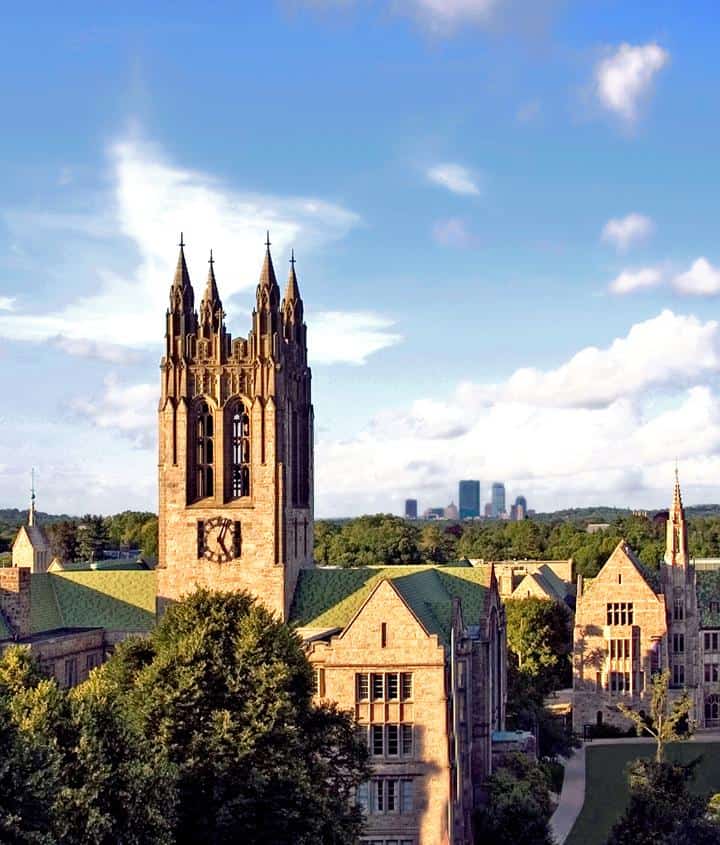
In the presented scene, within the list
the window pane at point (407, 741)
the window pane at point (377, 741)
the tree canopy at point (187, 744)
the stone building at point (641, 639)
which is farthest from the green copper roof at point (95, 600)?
the stone building at point (641, 639)

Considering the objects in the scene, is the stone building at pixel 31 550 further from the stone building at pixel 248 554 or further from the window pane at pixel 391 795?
the window pane at pixel 391 795

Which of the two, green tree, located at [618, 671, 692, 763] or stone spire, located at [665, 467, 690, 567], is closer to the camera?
green tree, located at [618, 671, 692, 763]

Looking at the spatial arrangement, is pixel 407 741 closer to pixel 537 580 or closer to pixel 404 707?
pixel 404 707

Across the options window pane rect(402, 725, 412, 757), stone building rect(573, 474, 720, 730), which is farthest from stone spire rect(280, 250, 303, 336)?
stone building rect(573, 474, 720, 730)

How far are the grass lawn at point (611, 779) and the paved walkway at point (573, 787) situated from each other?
0.44 m

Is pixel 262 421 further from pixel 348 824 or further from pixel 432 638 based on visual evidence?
pixel 348 824

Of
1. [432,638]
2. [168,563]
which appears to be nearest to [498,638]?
[432,638]

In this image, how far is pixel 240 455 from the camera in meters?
77.8

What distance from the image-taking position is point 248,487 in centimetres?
7738

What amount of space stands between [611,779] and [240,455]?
39731 mm

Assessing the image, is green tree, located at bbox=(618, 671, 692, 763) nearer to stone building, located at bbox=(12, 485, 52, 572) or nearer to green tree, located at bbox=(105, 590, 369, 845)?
green tree, located at bbox=(105, 590, 369, 845)

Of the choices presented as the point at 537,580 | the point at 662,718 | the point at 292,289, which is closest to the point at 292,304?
the point at 292,289

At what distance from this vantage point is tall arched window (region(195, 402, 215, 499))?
255 feet

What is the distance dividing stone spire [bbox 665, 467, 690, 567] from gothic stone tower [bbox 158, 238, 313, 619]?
52.6m
